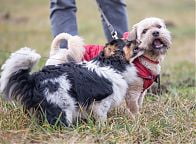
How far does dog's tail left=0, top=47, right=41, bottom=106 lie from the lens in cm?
404


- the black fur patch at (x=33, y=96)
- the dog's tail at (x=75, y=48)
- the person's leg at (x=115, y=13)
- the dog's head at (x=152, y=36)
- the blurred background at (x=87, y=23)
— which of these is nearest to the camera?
the black fur patch at (x=33, y=96)

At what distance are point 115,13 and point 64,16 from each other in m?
0.66

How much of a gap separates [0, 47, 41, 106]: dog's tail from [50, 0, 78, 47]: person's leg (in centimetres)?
146

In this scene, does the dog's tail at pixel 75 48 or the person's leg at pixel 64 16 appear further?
the person's leg at pixel 64 16

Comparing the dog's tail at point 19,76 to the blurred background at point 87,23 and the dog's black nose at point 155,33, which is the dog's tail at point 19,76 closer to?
the dog's black nose at point 155,33

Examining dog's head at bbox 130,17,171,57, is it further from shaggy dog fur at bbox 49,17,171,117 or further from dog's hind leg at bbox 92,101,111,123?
dog's hind leg at bbox 92,101,111,123

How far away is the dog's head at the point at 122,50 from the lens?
4441 mm

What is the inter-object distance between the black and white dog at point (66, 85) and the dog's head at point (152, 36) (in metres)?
0.26

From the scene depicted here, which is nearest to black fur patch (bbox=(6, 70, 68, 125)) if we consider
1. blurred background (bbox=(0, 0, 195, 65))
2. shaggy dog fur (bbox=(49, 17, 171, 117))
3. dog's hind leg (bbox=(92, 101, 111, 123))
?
dog's hind leg (bbox=(92, 101, 111, 123))

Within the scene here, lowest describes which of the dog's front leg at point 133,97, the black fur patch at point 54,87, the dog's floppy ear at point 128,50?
the dog's front leg at point 133,97

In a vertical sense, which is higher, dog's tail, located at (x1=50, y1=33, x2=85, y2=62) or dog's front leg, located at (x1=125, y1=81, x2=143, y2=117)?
dog's tail, located at (x1=50, y1=33, x2=85, y2=62)

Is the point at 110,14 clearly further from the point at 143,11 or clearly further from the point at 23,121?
the point at 143,11

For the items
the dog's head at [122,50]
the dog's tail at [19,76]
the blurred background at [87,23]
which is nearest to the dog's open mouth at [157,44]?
the dog's head at [122,50]

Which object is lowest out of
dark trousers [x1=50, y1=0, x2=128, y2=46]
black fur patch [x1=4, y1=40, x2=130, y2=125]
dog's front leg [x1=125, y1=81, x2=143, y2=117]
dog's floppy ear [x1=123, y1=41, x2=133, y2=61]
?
dog's front leg [x1=125, y1=81, x2=143, y2=117]
